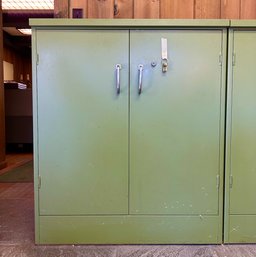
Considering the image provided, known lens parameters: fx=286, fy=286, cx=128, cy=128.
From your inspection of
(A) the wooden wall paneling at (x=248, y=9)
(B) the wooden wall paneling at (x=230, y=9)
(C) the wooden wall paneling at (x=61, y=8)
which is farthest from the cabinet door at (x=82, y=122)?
(A) the wooden wall paneling at (x=248, y=9)

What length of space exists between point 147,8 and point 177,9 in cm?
21

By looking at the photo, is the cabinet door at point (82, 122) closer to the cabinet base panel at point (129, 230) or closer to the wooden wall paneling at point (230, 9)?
the cabinet base panel at point (129, 230)

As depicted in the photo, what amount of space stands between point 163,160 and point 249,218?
633 mm

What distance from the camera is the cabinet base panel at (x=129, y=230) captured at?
1.72m

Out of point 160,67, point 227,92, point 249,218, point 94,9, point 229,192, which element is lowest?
point 249,218

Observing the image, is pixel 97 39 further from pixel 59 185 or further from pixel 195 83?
pixel 59 185

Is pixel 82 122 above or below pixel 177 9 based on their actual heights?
below

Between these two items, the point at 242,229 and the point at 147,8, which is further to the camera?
the point at 147,8

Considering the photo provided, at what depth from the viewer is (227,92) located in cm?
167

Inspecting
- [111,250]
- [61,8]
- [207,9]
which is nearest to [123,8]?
[61,8]

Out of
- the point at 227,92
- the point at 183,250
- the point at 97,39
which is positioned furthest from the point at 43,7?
the point at 183,250

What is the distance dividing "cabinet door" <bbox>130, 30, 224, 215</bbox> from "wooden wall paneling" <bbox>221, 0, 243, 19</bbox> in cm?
44

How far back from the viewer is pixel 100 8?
1969mm

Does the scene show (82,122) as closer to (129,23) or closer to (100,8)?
(129,23)
